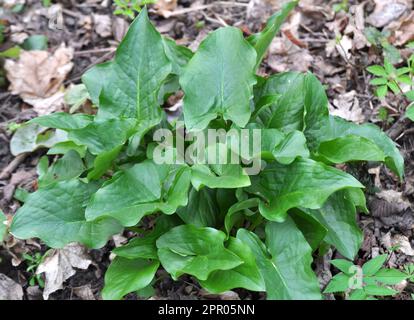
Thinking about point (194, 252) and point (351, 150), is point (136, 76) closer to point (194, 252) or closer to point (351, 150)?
point (194, 252)

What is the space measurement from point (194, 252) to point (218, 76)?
0.74m

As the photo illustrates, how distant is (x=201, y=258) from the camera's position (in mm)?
1894

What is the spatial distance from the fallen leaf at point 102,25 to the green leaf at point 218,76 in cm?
145

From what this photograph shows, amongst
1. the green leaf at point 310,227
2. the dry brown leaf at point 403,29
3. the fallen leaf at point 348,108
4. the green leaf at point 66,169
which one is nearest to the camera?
the green leaf at point 310,227

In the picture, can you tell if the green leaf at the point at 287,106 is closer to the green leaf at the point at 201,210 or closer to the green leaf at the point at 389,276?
the green leaf at the point at 201,210

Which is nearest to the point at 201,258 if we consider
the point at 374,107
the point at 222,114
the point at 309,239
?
the point at 309,239

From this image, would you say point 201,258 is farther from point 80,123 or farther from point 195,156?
point 80,123

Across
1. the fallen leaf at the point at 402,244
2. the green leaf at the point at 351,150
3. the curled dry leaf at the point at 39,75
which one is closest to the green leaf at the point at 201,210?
the green leaf at the point at 351,150

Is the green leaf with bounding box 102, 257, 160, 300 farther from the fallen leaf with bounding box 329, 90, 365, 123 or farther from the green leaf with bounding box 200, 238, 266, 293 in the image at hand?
the fallen leaf with bounding box 329, 90, 365, 123

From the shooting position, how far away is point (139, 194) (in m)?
1.97

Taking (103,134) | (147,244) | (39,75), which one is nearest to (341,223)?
(147,244)

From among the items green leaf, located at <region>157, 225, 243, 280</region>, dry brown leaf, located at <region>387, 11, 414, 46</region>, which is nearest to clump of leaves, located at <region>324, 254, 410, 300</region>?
green leaf, located at <region>157, 225, 243, 280</region>

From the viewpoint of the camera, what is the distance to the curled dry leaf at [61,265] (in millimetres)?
2324

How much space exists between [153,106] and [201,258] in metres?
0.71
